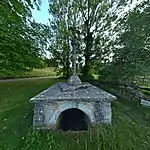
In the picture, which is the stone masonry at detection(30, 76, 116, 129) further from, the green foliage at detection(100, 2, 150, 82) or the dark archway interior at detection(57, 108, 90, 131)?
the green foliage at detection(100, 2, 150, 82)

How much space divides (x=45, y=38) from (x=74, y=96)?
8.03 m

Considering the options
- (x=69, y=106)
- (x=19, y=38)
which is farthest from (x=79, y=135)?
(x=19, y=38)

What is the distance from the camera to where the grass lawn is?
22.8 ft

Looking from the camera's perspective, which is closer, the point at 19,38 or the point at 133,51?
the point at 133,51

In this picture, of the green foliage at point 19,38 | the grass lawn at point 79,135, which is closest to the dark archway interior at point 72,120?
the grass lawn at point 79,135

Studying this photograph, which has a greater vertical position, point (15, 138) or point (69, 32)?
point (69, 32)

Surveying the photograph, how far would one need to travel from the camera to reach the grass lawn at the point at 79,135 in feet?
22.8

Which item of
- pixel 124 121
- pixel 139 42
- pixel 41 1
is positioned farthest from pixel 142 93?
pixel 41 1

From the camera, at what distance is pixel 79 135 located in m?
7.20

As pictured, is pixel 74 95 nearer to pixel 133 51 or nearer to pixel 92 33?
pixel 133 51

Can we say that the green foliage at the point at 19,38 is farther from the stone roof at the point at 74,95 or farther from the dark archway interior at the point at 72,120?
the stone roof at the point at 74,95

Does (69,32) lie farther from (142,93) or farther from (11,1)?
(142,93)

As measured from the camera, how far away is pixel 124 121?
8625mm

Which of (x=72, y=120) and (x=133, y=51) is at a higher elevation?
(x=133, y=51)
